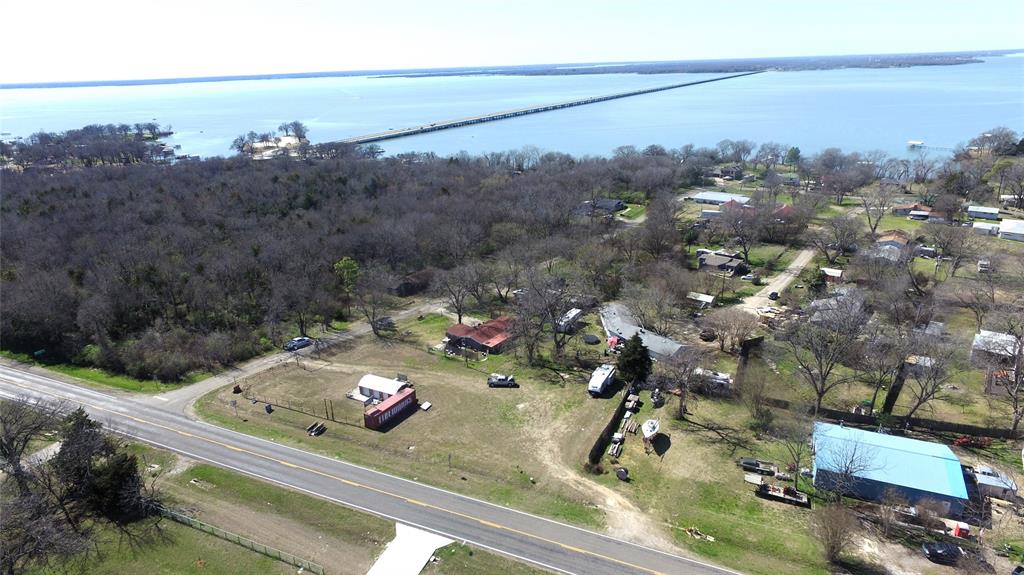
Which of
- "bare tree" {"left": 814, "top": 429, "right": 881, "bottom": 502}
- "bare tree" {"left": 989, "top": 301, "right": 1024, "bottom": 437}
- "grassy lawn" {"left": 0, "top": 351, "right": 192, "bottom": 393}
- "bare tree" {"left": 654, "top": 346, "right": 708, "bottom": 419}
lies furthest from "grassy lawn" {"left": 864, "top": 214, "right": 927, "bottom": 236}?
"grassy lawn" {"left": 0, "top": 351, "right": 192, "bottom": 393}

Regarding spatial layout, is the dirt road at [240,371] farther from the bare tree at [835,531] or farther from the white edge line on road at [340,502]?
the bare tree at [835,531]

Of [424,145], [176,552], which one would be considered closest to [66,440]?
[176,552]

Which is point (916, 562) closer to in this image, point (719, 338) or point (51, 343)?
point (719, 338)

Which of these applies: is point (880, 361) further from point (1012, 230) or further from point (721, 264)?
point (1012, 230)

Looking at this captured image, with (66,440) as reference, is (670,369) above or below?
below

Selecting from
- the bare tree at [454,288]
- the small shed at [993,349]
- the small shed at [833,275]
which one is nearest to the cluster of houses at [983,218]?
the small shed at [833,275]
